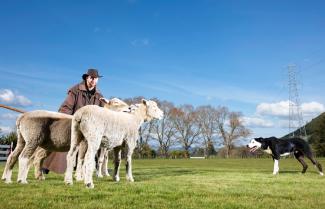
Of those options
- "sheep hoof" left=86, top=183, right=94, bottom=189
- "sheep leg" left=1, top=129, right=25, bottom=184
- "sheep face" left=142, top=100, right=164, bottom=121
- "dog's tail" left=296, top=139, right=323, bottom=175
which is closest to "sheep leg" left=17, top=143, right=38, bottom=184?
"sheep leg" left=1, top=129, right=25, bottom=184

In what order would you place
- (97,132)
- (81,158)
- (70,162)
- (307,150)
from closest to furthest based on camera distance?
1. (97,132)
2. (70,162)
3. (81,158)
4. (307,150)

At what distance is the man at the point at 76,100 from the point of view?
11.0 metres

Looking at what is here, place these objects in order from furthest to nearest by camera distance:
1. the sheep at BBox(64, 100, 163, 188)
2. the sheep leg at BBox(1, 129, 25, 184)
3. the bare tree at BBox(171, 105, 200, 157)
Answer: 1. the bare tree at BBox(171, 105, 200, 157)
2. the sheep leg at BBox(1, 129, 25, 184)
3. the sheep at BBox(64, 100, 163, 188)

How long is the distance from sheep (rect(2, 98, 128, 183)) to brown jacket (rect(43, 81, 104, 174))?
6.16 feet

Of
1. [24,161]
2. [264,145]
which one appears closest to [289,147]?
[264,145]

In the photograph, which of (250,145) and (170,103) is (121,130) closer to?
(250,145)

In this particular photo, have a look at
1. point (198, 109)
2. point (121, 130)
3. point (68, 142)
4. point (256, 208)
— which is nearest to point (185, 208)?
point (256, 208)

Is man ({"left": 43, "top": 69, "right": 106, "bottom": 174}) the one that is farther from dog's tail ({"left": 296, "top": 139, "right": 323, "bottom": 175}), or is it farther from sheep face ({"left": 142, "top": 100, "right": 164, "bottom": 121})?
dog's tail ({"left": 296, "top": 139, "right": 323, "bottom": 175})

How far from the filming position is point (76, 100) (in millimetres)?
11016

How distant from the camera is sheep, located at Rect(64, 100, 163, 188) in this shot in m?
7.90

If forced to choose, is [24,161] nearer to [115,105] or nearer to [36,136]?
[36,136]

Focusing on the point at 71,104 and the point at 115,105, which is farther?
the point at 115,105

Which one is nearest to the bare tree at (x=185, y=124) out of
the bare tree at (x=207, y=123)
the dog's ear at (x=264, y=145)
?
the bare tree at (x=207, y=123)

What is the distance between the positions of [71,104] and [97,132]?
334 centimetres
